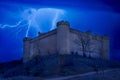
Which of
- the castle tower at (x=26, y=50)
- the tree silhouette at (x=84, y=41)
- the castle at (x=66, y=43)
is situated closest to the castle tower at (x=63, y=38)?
the castle at (x=66, y=43)

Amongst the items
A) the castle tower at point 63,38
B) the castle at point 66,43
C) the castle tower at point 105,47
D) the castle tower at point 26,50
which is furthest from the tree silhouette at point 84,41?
the castle tower at point 26,50

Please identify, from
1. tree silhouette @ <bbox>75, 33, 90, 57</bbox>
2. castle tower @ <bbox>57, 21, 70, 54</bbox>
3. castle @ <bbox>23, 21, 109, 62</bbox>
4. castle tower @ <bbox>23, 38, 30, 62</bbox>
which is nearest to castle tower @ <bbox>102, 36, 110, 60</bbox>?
castle @ <bbox>23, 21, 109, 62</bbox>

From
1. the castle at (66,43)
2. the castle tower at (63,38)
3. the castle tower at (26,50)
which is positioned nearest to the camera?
the castle tower at (63,38)

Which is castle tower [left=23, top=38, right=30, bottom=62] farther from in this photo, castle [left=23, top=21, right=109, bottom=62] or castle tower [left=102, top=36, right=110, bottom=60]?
castle tower [left=102, top=36, right=110, bottom=60]

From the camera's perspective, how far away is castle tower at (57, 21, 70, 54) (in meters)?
66.6

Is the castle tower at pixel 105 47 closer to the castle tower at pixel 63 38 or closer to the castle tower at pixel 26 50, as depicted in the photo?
the castle tower at pixel 63 38

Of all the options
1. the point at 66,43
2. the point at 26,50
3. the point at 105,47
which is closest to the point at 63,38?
the point at 66,43

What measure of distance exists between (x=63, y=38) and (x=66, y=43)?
4.88 feet

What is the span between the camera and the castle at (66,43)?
222 feet

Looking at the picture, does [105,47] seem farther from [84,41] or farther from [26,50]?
[26,50]

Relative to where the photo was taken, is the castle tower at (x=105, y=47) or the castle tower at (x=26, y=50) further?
the castle tower at (x=26, y=50)

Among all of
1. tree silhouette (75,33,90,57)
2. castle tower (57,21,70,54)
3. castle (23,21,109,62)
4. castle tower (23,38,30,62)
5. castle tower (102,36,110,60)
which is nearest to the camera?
castle tower (57,21,70,54)

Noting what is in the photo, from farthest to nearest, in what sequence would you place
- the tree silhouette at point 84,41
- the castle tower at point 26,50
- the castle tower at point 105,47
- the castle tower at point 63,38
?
the castle tower at point 26,50 → the castle tower at point 105,47 → the tree silhouette at point 84,41 → the castle tower at point 63,38

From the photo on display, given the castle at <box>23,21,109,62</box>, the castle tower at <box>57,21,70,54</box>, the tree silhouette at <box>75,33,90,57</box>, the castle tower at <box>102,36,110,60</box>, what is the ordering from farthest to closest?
1. the castle tower at <box>102,36,110,60</box>
2. the tree silhouette at <box>75,33,90,57</box>
3. the castle at <box>23,21,109,62</box>
4. the castle tower at <box>57,21,70,54</box>
